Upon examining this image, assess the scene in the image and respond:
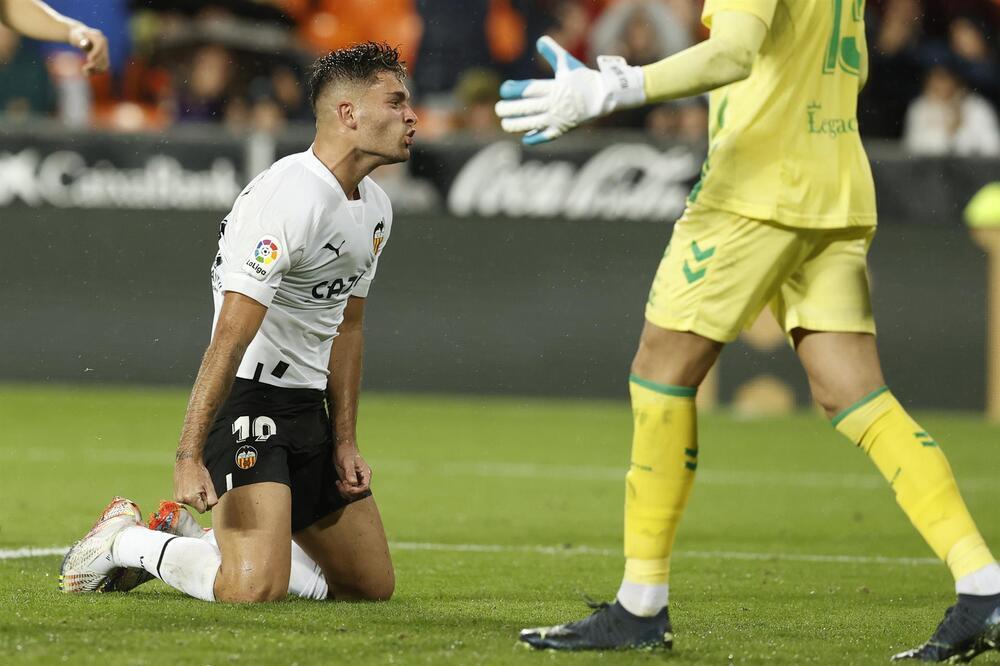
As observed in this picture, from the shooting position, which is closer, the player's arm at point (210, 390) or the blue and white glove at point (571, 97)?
the blue and white glove at point (571, 97)

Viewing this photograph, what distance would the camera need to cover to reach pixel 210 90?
13.6 m

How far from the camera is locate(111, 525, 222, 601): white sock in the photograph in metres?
4.90

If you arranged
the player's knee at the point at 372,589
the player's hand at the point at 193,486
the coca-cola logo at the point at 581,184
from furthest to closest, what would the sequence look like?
1. the coca-cola logo at the point at 581,184
2. the player's knee at the point at 372,589
3. the player's hand at the point at 193,486

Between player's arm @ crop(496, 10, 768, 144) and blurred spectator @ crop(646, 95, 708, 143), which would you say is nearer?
player's arm @ crop(496, 10, 768, 144)

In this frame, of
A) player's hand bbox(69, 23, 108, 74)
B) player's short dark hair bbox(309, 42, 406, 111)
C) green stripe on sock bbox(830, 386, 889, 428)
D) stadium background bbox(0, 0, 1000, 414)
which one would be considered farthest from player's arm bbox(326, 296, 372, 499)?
stadium background bbox(0, 0, 1000, 414)

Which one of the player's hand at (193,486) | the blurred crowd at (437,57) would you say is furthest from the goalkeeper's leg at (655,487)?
the blurred crowd at (437,57)

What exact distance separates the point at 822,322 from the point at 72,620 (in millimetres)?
2136

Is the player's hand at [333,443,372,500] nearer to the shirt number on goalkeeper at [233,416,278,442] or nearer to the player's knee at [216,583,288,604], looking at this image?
the shirt number on goalkeeper at [233,416,278,442]

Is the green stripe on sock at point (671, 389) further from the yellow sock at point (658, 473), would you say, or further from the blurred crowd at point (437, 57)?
the blurred crowd at point (437, 57)

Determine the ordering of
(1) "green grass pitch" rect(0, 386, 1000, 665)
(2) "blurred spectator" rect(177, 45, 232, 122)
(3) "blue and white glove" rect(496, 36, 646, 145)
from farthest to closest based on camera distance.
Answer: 1. (2) "blurred spectator" rect(177, 45, 232, 122)
2. (1) "green grass pitch" rect(0, 386, 1000, 665)
3. (3) "blue and white glove" rect(496, 36, 646, 145)

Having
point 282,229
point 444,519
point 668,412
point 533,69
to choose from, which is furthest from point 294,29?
point 668,412

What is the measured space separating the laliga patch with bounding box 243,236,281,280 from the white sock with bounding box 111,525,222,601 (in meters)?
0.91

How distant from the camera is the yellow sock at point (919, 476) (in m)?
4.03

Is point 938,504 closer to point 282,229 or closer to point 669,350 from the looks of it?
point 669,350
